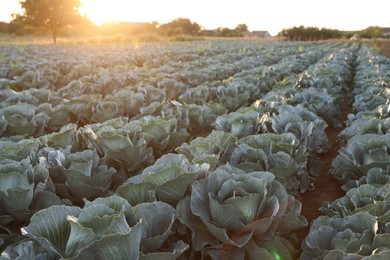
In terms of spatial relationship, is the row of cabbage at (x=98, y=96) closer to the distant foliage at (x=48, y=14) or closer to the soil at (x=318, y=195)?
the soil at (x=318, y=195)

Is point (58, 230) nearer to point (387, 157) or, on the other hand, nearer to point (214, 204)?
point (214, 204)

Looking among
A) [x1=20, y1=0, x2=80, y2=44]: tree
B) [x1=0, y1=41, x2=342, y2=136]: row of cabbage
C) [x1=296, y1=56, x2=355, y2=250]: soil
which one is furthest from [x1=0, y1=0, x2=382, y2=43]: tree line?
[x1=296, y1=56, x2=355, y2=250]: soil

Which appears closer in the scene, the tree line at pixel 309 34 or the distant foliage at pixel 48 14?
Answer: the distant foliage at pixel 48 14

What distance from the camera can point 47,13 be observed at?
4944 cm

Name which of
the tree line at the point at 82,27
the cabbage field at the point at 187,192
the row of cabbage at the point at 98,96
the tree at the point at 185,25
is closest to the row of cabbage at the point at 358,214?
the cabbage field at the point at 187,192

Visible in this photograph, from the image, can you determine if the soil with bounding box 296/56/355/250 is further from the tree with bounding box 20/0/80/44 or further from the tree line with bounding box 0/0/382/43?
the tree with bounding box 20/0/80/44

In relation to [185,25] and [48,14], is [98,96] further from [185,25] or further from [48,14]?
[185,25]

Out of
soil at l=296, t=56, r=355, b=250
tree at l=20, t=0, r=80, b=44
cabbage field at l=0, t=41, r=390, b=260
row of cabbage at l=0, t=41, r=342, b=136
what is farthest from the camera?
tree at l=20, t=0, r=80, b=44

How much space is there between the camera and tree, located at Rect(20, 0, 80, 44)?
162ft

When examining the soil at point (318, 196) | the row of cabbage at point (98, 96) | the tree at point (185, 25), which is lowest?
the soil at point (318, 196)

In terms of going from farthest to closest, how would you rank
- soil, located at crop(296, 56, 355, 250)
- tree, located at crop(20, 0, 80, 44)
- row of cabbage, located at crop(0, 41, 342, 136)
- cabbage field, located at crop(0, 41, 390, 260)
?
tree, located at crop(20, 0, 80, 44) < row of cabbage, located at crop(0, 41, 342, 136) < soil, located at crop(296, 56, 355, 250) < cabbage field, located at crop(0, 41, 390, 260)

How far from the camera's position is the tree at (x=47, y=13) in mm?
49438

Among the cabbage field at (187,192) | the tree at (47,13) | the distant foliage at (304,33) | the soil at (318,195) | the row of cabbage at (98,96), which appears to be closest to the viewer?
the cabbage field at (187,192)

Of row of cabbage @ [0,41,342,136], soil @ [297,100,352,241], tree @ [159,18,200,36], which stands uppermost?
tree @ [159,18,200,36]
